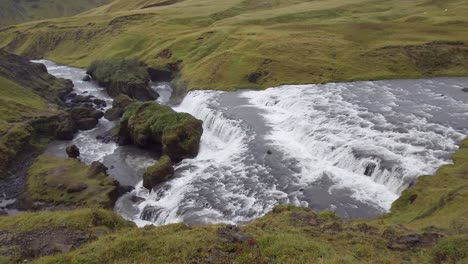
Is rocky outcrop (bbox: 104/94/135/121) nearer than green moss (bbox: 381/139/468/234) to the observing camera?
No

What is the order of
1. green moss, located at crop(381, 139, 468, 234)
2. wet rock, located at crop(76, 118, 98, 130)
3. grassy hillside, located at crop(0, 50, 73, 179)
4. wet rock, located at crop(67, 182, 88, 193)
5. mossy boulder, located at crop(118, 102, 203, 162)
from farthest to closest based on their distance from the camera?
wet rock, located at crop(76, 118, 98, 130)
grassy hillside, located at crop(0, 50, 73, 179)
mossy boulder, located at crop(118, 102, 203, 162)
wet rock, located at crop(67, 182, 88, 193)
green moss, located at crop(381, 139, 468, 234)

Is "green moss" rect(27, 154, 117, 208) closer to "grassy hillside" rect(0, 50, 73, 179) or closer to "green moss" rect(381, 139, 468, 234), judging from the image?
Result: "grassy hillside" rect(0, 50, 73, 179)

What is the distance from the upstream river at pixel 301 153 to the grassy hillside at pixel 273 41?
9.71 meters

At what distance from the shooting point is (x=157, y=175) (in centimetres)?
4069

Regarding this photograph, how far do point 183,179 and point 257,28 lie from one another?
226ft

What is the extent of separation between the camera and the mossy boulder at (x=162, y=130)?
4694 cm

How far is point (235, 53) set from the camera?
274 ft

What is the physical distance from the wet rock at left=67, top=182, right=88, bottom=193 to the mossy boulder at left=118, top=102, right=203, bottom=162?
10.8 m

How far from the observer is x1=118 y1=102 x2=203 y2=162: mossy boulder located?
46938 millimetres

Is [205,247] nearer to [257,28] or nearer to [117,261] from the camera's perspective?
[117,261]

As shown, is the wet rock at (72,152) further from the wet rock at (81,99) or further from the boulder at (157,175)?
the wet rock at (81,99)

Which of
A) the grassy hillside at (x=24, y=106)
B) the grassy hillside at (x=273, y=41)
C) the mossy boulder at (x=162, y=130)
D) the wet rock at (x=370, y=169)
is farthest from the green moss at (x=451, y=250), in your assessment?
the grassy hillside at (x=273, y=41)

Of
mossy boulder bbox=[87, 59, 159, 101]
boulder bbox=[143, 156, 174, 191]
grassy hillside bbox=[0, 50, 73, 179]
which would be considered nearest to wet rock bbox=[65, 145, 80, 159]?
grassy hillside bbox=[0, 50, 73, 179]

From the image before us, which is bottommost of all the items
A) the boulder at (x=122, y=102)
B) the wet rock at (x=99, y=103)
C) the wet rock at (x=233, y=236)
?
the wet rock at (x=99, y=103)
